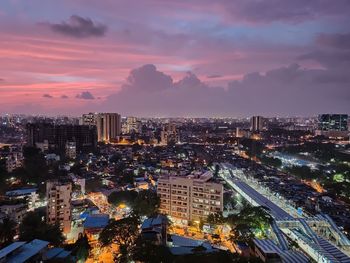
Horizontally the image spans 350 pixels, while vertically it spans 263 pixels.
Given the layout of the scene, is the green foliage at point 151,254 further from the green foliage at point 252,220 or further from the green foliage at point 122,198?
the green foliage at point 122,198

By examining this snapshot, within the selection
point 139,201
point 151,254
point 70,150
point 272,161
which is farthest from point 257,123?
point 151,254

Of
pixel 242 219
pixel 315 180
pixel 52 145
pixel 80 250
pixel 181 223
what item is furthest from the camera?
pixel 52 145

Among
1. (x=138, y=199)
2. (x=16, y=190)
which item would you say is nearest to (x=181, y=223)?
(x=138, y=199)

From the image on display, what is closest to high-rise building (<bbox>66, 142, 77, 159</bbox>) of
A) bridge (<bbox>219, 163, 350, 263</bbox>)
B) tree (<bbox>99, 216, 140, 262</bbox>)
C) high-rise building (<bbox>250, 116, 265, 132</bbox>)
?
bridge (<bbox>219, 163, 350, 263</bbox>)

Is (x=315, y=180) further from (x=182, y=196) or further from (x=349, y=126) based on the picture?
(x=349, y=126)

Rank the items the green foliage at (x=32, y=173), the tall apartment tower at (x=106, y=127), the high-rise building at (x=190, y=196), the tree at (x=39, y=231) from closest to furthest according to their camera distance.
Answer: the tree at (x=39, y=231)
the high-rise building at (x=190, y=196)
the green foliage at (x=32, y=173)
the tall apartment tower at (x=106, y=127)

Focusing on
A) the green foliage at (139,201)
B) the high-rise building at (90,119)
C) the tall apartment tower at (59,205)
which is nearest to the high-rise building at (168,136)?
the high-rise building at (90,119)

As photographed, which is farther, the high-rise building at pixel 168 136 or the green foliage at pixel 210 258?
the high-rise building at pixel 168 136
